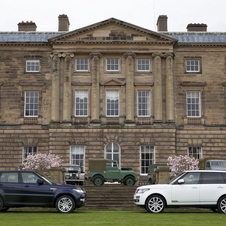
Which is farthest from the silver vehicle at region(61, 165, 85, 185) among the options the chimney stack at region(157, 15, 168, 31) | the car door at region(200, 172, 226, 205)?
the chimney stack at region(157, 15, 168, 31)

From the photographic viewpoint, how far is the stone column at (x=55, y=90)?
3797 cm

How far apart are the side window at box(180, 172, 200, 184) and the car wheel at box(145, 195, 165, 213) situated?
1338mm

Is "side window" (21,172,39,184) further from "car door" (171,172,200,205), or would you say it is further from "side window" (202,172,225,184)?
"side window" (202,172,225,184)

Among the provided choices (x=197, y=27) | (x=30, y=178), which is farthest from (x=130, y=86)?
(x=30, y=178)

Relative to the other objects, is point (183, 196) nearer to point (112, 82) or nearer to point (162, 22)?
point (112, 82)

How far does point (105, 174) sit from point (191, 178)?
14251 mm

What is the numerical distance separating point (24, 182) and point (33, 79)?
22.2 m

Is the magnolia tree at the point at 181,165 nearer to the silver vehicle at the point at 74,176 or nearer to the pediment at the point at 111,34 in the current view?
the silver vehicle at the point at 74,176

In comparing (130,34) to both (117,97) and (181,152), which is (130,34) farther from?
(181,152)

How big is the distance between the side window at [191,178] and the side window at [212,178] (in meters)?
0.27

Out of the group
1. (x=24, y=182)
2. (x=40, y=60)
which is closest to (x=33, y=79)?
(x=40, y=60)

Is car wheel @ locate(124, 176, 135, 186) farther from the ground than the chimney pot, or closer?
closer

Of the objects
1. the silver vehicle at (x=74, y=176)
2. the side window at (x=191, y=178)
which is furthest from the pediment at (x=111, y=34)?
the side window at (x=191, y=178)

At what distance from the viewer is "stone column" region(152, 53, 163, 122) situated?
37938mm
